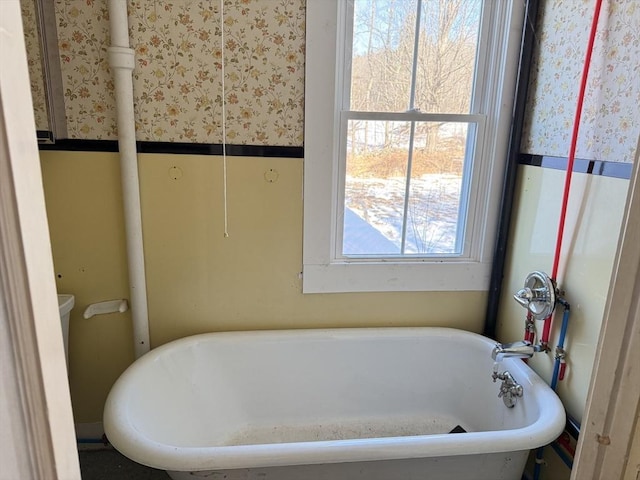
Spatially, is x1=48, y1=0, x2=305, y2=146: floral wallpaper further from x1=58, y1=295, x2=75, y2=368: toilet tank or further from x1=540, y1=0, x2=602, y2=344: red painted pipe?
x1=540, y1=0, x2=602, y2=344: red painted pipe

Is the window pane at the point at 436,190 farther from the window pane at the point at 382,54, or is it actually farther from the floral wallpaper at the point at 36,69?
the floral wallpaper at the point at 36,69

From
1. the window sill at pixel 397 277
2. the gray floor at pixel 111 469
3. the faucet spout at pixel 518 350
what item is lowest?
the gray floor at pixel 111 469

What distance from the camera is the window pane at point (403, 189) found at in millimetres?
1783

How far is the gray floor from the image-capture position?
67.4 inches

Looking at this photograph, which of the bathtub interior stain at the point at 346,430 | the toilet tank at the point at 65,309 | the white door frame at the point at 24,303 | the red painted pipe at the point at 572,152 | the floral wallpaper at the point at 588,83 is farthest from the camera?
the bathtub interior stain at the point at 346,430

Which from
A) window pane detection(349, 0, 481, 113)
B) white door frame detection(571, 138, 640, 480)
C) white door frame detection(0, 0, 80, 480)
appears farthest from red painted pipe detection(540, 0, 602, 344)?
white door frame detection(0, 0, 80, 480)

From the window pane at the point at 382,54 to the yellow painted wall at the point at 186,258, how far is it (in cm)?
40

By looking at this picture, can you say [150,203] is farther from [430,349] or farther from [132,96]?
[430,349]

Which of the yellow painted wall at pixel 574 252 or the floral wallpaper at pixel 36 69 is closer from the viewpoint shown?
the yellow painted wall at pixel 574 252

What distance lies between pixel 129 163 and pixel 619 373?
1575mm

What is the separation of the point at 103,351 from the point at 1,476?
1491mm

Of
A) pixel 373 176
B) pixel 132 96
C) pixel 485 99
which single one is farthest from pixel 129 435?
pixel 485 99

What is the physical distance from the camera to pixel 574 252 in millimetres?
1401

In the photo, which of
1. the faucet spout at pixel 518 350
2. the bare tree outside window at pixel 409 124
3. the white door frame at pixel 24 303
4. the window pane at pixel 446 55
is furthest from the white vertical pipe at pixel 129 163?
the faucet spout at pixel 518 350
